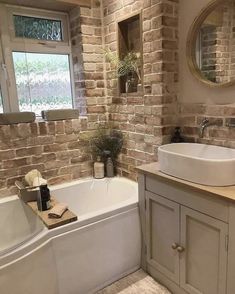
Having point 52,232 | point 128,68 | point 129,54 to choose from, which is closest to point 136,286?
point 52,232

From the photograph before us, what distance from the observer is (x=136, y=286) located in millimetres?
1855

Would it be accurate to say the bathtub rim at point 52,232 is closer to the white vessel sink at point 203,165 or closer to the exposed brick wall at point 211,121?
the white vessel sink at point 203,165

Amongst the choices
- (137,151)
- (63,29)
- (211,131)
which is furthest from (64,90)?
(211,131)

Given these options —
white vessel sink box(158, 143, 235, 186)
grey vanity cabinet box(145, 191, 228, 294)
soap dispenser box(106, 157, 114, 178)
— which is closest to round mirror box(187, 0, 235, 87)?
white vessel sink box(158, 143, 235, 186)

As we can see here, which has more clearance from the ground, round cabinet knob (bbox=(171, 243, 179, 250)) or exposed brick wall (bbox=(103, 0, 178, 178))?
exposed brick wall (bbox=(103, 0, 178, 178))

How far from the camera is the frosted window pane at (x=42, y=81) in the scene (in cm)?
242

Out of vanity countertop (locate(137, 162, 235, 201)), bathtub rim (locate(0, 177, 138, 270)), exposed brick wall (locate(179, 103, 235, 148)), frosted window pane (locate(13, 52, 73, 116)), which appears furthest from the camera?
frosted window pane (locate(13, 52, 73, 116))

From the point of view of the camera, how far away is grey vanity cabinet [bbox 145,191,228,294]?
1403mm

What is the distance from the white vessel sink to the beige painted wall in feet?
1.15

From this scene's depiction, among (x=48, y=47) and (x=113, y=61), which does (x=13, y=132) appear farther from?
(x=113, y=61)

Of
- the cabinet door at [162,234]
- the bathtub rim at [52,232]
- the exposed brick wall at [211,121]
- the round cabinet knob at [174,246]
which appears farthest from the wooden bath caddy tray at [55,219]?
the exposed brick wall at [211,121]

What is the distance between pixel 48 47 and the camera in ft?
8.34

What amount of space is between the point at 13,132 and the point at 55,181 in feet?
2.05

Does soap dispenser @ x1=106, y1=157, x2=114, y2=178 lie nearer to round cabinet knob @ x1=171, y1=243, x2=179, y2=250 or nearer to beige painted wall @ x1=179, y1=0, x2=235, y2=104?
beige painted wall @ x1=179, y1=0, x2=235, y2=104
